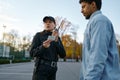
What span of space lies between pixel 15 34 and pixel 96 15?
120590 millimetres

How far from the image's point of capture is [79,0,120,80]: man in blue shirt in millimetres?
3283

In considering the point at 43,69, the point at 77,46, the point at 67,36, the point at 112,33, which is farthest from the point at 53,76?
the point at 77,46

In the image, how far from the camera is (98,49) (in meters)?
3.31

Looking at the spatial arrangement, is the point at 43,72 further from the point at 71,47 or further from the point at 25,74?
the point at 71,47

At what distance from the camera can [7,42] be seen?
12769 cm

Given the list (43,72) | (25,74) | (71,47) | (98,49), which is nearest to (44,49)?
(43,72)

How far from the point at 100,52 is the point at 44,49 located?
2.27 m

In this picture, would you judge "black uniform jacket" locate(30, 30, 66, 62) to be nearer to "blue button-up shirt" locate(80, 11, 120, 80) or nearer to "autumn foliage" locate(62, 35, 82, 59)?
"blue button-up shirt" locate(80, 11, 120, 80)

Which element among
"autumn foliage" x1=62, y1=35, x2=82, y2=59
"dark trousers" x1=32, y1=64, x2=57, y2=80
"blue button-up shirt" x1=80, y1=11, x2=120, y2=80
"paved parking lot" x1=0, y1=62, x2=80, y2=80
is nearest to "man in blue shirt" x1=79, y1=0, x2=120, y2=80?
"blue button-up shirt" x1=80, y1=11, x2=120, y2=80

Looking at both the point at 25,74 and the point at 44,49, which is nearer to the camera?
the point at 44,49

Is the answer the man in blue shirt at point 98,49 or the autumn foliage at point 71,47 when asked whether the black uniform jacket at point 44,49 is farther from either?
the autumn foliage at point 71,47

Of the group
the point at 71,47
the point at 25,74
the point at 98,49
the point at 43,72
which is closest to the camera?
the point at 98,49

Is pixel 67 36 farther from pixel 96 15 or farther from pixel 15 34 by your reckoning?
pixel 96 15

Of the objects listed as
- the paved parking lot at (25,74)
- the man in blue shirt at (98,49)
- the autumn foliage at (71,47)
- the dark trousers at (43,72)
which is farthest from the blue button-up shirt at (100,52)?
the autumn foliage at (71,47)
